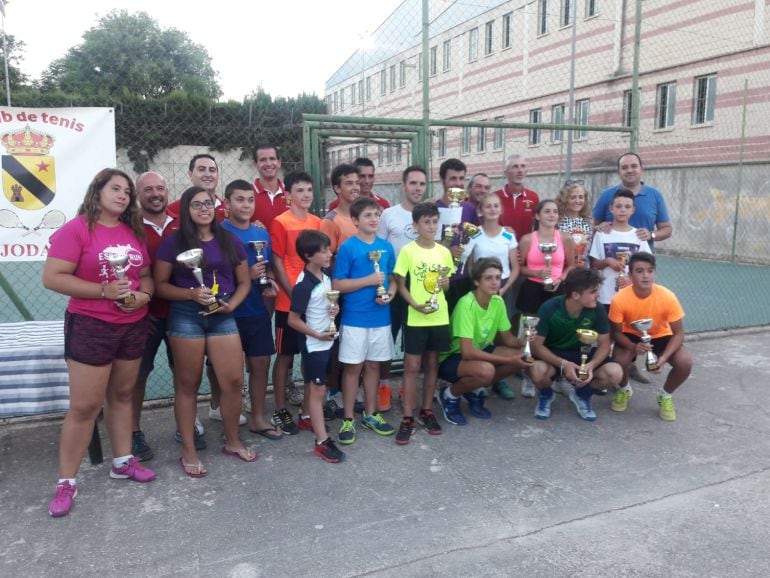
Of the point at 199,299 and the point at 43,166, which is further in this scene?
the point at 43,166

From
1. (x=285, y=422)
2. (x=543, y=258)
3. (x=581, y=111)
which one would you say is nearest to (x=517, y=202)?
(x=543, y=258)

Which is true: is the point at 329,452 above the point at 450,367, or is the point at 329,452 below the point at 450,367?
below

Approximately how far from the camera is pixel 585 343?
445 cm

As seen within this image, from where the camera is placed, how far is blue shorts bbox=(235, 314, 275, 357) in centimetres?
405

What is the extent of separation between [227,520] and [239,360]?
3.21 ft

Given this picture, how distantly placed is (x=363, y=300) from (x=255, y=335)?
0.79m

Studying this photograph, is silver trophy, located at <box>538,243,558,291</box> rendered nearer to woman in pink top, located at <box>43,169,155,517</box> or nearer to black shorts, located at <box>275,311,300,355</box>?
black shorts, located at <box>275,311,300,355</box>

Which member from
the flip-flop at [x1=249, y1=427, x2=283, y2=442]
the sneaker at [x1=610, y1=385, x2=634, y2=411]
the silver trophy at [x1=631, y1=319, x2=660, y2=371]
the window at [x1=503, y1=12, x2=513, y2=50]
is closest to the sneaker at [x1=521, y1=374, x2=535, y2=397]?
the sneaker at [x1=610, y1=385, x2=634, y2=411]

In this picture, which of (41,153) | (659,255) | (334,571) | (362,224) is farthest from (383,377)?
(659,255)

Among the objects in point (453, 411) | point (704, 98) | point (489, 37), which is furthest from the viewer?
point (489, 37)

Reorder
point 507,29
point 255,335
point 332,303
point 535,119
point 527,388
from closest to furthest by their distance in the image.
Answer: point 332,303
point 255,335
point 527,388
point 535,119
point 507,29

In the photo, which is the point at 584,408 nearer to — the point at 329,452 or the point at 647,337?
the point at 647,337

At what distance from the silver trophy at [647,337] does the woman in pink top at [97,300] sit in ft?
11.6

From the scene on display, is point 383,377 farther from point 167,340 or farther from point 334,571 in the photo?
point 334,571
